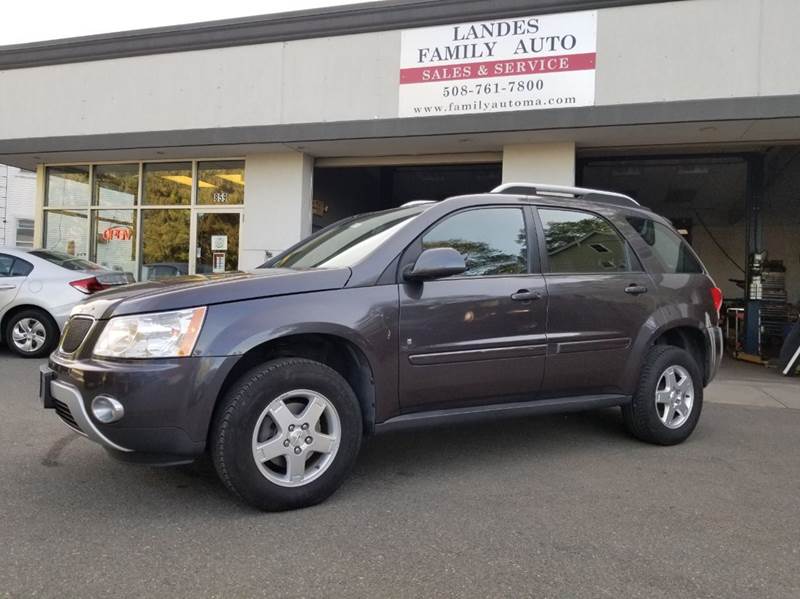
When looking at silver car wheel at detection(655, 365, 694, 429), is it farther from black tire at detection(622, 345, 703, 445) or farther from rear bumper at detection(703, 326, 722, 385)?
rear bumper at detection(703, 326, 722, 385)

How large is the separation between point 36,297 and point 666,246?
7563mm

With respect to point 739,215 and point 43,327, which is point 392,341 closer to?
point 43,327

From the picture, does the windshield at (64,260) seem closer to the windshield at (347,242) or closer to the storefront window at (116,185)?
the storefront window at (116,185)

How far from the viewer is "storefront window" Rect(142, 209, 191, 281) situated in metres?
12.1

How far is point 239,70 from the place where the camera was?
422 inches

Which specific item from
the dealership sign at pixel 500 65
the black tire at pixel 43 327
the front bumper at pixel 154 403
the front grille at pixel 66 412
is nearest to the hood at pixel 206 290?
the front bumper at pixel 154 403

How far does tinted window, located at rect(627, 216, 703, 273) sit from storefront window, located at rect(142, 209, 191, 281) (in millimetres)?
9342

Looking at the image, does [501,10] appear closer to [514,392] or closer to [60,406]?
[514,392]

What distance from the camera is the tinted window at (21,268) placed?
829 centimetres

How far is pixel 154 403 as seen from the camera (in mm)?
3012

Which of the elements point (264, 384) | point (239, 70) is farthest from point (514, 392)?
point (239, 70)

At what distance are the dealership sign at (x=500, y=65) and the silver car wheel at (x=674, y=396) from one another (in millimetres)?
5491

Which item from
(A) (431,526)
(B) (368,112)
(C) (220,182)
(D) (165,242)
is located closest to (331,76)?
(B) (368,112)

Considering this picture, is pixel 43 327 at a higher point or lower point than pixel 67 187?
lower
